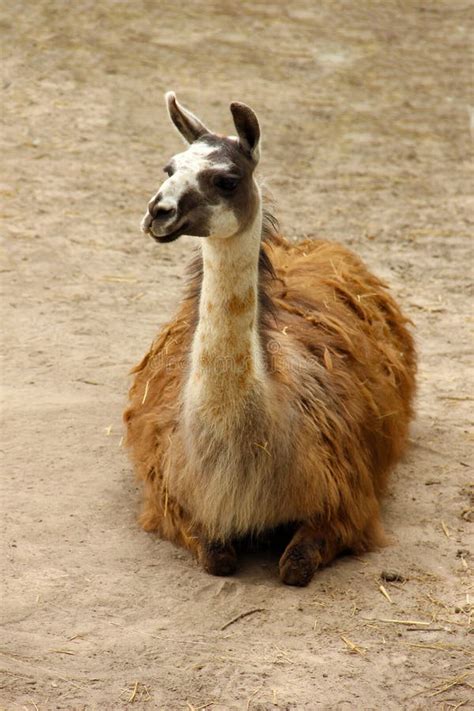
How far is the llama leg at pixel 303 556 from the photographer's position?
456 centimetres

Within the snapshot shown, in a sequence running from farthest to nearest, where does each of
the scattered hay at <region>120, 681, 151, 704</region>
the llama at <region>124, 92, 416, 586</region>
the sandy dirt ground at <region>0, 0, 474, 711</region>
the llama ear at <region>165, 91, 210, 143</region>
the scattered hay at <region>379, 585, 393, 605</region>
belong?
1. the scattered hay at <region>379, 585, 393, 605</region>
2. the llama ear at <region>165, 91, 210, 143</region>
3. the llama at <region>124, 92, 416, 586</region>
4. the sandy dirt ground at <region>0, 0, 474, 711</region>
5. the scattered hay at <region>120, 681, 151, 704</region>

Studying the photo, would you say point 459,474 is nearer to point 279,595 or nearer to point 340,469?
point 340,469

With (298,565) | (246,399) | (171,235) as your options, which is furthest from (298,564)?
(171,235)

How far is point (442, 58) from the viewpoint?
11.6 meters

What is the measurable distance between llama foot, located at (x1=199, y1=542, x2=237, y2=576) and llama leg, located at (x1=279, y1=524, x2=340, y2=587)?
0.62 feet

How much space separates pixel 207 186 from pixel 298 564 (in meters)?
1.43

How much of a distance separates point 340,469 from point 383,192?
4901 millimetres

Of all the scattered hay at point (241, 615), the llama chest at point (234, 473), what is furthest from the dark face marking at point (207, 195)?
the scattered hay at point (241, 615)

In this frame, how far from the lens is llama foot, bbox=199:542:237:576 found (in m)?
4.62

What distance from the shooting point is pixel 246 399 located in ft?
14.3

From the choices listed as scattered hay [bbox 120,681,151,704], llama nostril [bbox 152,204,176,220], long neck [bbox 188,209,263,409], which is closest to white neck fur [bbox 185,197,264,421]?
long neck [bbox 188,209,263,409]

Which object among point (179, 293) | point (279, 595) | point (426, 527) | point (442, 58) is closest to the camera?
point (279, 595)

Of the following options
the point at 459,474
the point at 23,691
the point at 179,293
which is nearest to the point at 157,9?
the point at 179,293

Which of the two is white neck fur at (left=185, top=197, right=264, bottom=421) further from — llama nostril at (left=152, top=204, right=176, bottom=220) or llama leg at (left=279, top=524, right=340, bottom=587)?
llama leg at (left=279, top=524, right=340, bottom=587)
